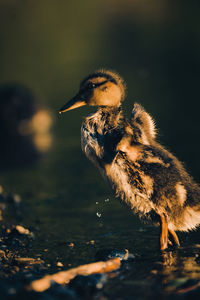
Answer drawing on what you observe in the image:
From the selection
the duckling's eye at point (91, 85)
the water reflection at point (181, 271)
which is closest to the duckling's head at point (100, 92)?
the duckling's eye at point (91, 85)

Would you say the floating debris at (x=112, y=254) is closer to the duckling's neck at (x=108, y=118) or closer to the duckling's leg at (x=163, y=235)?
the duckling's leg at (x=163, y=235)

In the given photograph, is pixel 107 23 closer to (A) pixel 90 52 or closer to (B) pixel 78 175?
(A) pixel 90 52

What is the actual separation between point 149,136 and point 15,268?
1.96 meters

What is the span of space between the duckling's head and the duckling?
275mm

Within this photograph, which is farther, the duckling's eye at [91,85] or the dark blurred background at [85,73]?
the dark blurred background at [85,73]

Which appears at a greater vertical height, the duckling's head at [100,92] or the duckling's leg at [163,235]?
the duckling's head at [100,92]

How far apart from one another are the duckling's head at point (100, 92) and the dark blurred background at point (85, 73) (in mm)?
1425

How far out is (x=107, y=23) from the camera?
27812 mm

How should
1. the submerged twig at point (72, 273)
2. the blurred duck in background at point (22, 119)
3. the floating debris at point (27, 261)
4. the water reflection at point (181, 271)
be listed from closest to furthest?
the submerged twig at point (72, 273) → the water reflection at point (181, 271) → the floating debris at point (27, 261) → the blurred duck in background at point (22, 119)

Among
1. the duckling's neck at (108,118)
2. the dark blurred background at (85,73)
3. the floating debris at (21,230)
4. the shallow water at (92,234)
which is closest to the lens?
the shallow water at (92,234)

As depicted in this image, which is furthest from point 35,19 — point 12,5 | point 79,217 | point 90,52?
point 79,217

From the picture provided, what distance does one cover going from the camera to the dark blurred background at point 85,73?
668 centimetres

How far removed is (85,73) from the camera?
18859 mm

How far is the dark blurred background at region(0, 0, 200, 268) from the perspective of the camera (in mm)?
6684
